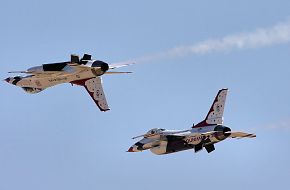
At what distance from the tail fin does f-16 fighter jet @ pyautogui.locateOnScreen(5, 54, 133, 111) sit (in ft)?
33.7

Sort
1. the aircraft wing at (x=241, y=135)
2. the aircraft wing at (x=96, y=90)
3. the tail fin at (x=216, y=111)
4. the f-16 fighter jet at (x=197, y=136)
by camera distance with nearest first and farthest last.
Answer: the f-16 fighter jet at (x=197, y=136)
the aircraft wing at (x=241, y=135)
the tail fin at (x=216, y=111)
the aircraft wing at (x=96, y=90)

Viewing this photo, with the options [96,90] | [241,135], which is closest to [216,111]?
[241,135]

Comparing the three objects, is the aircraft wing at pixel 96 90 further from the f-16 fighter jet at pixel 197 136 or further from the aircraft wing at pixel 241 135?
the aircraft wing at pixel 241 135

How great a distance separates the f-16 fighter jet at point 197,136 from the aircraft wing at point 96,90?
215 inches

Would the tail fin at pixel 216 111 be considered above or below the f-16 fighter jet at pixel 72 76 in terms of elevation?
below

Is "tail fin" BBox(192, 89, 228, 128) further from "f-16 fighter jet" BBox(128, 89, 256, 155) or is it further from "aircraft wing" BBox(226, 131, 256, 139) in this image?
"aircraft wing" BBox(226, 131, 256, 139)

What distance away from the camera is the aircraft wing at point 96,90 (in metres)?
131

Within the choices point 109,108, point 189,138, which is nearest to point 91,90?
point 109,108

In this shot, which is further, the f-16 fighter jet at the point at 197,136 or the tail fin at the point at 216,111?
the tail fin at the point at 216,111

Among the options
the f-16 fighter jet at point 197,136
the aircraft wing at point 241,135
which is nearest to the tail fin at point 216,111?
the f-16 fighter jet at point 197,136

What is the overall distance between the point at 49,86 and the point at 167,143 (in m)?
13.8

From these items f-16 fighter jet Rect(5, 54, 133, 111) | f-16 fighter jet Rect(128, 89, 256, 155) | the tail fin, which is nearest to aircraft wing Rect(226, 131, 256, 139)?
f-16 fighter jet Rect(128, 89, 256, 155)

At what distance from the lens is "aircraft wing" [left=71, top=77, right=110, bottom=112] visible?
13100 centimetres

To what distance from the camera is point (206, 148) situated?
127312mm
